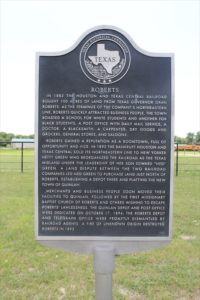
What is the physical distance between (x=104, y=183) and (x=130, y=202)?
0.26 metres

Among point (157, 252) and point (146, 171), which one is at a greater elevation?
point (146, 171)

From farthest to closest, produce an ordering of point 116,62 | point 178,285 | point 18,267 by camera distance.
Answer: point 18,267
point 178,285
point 116,62

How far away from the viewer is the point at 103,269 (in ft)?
9.91

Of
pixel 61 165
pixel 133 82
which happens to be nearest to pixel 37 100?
pixel 61 165

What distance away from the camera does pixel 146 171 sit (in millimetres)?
3064

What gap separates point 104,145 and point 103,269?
978mm

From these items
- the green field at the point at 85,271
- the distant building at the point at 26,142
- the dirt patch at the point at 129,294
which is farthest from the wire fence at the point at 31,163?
the dirt patch at the point at 129,294

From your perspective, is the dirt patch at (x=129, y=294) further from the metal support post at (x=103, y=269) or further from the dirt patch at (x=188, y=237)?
the dirt patch at (x=188, y=237)

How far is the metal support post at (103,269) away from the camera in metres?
3.03

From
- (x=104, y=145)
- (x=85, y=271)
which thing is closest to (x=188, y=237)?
(x=85, y=271)

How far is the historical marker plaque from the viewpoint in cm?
305

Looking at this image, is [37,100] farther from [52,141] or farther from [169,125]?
[169,125]

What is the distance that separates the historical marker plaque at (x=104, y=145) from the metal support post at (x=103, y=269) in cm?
13

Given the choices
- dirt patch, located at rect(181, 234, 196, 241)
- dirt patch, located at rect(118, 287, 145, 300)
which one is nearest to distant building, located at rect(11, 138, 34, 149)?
dirt patch, located at rect(181, 234, 196, 241)
